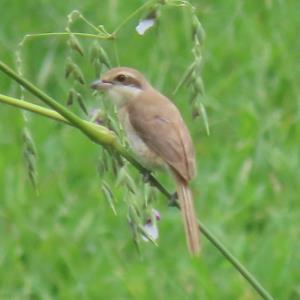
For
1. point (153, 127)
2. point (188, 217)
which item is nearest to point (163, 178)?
point (153, 127)

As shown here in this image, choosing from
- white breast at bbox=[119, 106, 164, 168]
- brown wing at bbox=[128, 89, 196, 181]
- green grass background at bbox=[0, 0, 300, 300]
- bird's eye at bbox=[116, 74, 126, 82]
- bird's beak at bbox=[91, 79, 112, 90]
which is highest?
bird's beak at bbox=[91, 79, 112, 90]

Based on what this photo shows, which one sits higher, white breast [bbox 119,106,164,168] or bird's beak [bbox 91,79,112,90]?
bird's beak [bbox 91,79,112,90]

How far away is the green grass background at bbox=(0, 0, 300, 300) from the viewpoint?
5.80 metres

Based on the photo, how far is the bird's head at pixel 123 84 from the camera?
3.97m

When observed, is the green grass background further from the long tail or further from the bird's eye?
the long tail

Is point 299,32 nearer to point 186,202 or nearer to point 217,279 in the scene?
point 217,279

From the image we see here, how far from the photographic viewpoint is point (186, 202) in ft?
11.6

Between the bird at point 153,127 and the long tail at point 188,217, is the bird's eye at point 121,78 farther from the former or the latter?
the long tail at point 188,217

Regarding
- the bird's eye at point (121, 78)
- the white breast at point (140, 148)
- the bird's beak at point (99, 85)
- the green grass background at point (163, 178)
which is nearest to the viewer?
the bird's beak at point (99, 85)

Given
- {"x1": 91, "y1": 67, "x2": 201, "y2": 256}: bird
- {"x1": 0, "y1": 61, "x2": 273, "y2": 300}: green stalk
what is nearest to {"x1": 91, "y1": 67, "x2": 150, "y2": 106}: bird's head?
{"x1": 91, "y1": 67, "x2": 201, "y2": 256}: bird

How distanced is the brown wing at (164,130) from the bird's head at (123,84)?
3 centimetres

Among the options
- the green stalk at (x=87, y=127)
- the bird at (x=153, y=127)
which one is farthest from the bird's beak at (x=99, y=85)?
the green stalk at (x=87, y=127)

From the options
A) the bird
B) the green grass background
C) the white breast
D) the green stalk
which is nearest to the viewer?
the green stalk

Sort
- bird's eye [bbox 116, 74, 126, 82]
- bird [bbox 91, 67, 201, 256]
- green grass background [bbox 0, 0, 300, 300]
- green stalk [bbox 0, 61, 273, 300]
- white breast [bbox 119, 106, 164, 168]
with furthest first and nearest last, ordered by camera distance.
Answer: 1. green grass background [bbox 0, 0, 300, 300]
2. bird's eye [bbox 116, 74, 126, 82]
3. white breast [bbox 119, 106, 164, 168]
4. bird [bbox 91, 67, 201, 256]
5. green stalk [bbox 0, 61, 273, 300]
